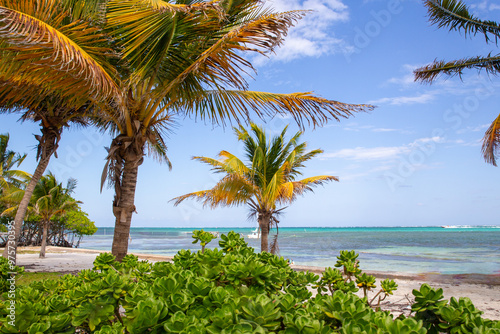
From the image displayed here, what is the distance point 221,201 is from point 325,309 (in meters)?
9.79

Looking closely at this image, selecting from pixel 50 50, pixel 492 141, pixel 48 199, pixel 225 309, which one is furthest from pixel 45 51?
pixel 48 199

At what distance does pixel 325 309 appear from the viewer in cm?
127

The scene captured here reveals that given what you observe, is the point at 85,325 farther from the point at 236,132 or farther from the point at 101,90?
the point at 236,132

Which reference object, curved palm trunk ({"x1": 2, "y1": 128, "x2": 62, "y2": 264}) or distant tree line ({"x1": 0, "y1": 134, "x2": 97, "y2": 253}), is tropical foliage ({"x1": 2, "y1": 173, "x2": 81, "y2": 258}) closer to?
distant tree line ({"x1": 0, "y1": 134, "x2": 97, "y2": 253})

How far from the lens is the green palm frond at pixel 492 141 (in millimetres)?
8604

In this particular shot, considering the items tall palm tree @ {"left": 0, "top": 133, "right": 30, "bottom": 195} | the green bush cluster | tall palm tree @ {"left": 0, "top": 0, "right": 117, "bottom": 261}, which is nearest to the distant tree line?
tall palm tree @ {"left": 0, "top": 133, "right": 30, "bottom": 195}

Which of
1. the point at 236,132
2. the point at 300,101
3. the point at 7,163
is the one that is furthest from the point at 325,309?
the point at 7,163

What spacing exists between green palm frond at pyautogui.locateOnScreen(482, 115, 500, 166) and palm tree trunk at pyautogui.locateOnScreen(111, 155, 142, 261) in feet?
28.6

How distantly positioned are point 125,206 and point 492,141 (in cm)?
927

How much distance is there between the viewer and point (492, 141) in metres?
8.94

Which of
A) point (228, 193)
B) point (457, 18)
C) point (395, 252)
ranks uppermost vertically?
point (457, 18)

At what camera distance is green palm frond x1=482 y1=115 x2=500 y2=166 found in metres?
8.60

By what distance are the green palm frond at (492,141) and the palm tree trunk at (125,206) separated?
28.6ft

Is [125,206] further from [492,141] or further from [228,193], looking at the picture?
[492,141]
